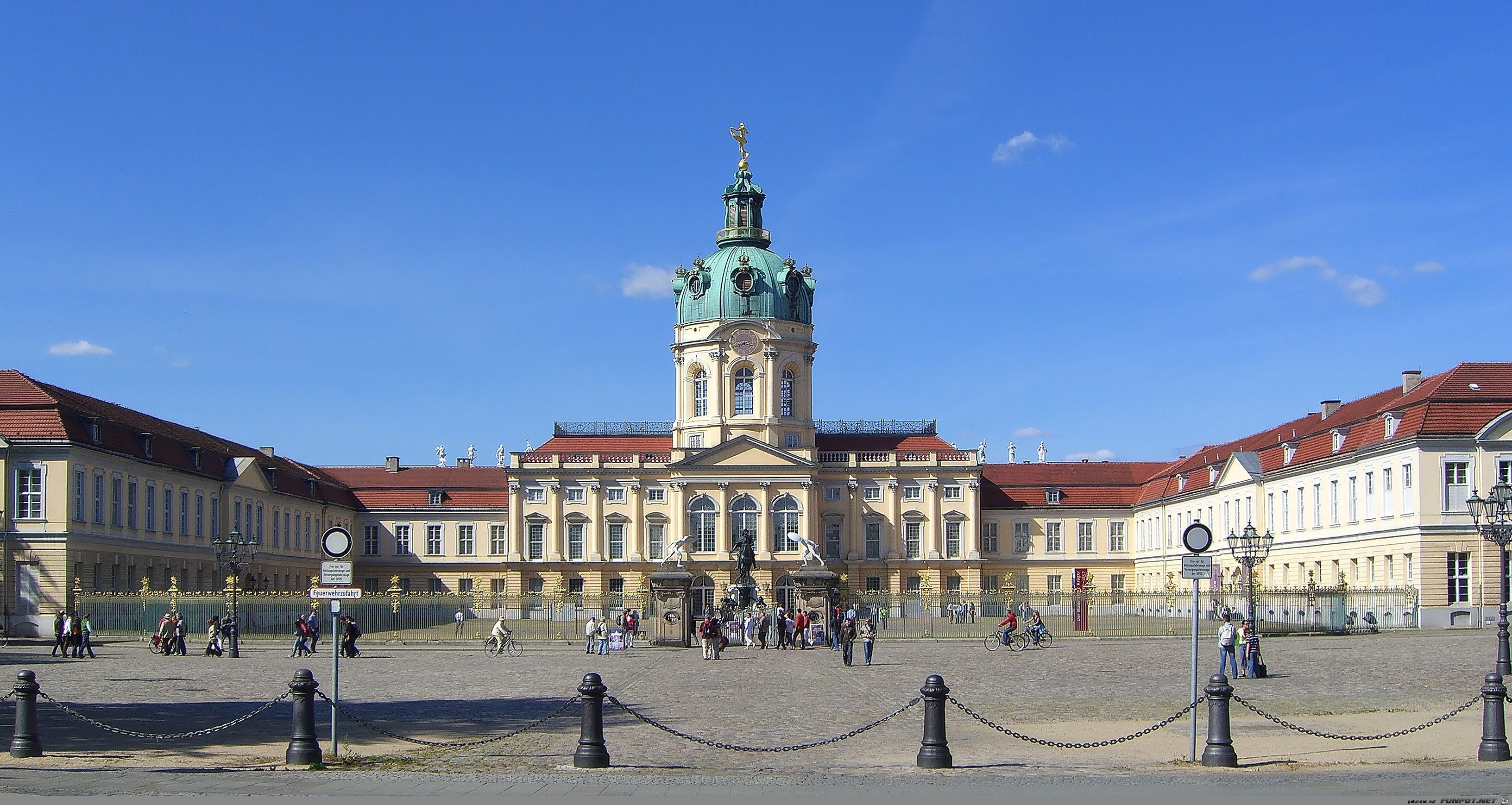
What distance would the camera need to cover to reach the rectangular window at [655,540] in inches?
3816

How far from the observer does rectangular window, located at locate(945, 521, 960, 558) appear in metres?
97.9

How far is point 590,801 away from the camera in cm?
1496

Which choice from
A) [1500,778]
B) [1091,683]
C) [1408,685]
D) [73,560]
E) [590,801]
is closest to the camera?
[590,801]

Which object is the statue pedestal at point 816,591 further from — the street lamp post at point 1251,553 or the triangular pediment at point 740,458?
the triangular pediment at point 740,458

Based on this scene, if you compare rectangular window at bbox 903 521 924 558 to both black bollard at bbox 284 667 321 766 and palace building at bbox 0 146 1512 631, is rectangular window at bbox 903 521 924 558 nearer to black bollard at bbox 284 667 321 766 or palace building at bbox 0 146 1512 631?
palace building at bbox 0 146 1512 631

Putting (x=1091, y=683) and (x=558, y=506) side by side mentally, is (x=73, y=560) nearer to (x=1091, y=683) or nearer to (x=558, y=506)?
(x=558, y=506)

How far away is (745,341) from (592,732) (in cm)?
7980

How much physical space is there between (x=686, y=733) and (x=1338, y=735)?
8.50 metres

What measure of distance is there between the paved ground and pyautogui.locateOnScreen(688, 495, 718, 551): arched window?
51.5 metres

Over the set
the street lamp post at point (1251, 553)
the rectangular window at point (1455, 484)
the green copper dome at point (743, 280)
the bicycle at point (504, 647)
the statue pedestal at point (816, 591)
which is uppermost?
the green copper dome at point (743, 280)

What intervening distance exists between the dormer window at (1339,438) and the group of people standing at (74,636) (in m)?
50.6

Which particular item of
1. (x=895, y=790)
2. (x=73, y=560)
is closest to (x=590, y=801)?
(x=895, y=790)

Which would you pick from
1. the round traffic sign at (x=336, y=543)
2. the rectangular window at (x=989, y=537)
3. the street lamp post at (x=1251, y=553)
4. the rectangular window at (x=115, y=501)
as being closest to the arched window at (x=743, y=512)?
the rectangular window at (x=989, y=537)

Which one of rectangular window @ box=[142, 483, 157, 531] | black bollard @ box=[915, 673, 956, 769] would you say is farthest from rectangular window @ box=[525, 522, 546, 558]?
black bollard @ box=[915, 673, 956, 769]
